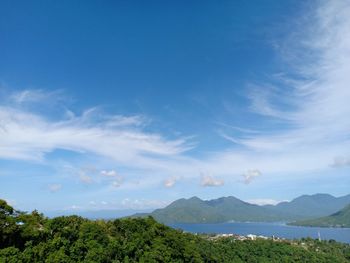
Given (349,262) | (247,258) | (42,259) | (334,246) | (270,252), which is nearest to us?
(42,259)

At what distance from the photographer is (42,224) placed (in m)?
31.5

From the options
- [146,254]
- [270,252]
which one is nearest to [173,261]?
[146,254]

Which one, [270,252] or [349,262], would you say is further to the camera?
[349,262]

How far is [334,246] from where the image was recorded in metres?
87.3

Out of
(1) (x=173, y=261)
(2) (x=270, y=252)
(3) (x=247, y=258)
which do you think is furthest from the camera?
(2) (x=270, y=252)

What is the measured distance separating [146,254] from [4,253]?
1317cm

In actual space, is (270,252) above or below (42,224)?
below

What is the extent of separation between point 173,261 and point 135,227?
6174 mm

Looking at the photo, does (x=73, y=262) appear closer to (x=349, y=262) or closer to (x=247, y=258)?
(x=247, y=258)

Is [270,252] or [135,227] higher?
[135,227]

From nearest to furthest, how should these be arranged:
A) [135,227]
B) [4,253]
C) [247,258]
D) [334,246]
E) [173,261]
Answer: [4,253] < [173,261] < [135,227] < [247,258] < [334,246]

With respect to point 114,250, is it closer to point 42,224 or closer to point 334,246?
point 42,224

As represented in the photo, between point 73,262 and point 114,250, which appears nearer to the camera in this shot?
point 73,262

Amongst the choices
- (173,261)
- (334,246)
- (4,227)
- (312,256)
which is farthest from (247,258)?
(334,246)
